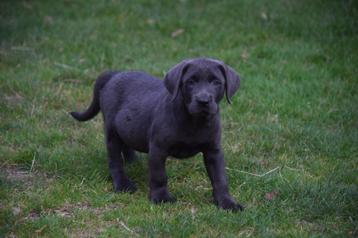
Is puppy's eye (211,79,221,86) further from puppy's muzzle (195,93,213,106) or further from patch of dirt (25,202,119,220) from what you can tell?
patch of dirt (25,202,119,220)

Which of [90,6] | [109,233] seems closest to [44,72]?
[90,6]

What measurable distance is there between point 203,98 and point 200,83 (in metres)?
0.22

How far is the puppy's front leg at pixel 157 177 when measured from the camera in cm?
579

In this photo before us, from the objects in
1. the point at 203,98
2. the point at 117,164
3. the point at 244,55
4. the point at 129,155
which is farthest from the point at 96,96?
the point at 244,55

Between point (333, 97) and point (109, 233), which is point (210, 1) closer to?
point (333, 97)

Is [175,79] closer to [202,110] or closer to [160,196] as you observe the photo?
[202,110]

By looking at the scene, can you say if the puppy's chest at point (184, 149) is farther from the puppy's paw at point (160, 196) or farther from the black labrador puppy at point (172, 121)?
the puppy's paw at point (160, 196)

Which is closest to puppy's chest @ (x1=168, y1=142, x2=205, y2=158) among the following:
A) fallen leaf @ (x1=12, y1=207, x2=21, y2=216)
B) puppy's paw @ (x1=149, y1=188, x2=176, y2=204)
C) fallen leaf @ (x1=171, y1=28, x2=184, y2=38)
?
puppy's paw @ (x1=149, y1=188, x2=176, y2=204)

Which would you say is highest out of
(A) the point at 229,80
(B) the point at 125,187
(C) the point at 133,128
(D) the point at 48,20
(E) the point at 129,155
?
(A) the point at 229,80

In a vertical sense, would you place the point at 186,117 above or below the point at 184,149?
above

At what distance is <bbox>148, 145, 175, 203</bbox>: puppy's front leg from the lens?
19.0 ft

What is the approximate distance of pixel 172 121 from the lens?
226 inches

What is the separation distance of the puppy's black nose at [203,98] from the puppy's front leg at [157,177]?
63cm

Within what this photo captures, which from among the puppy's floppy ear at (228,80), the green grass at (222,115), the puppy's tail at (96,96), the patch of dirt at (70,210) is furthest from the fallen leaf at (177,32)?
the patch of dirt at (70,210)
